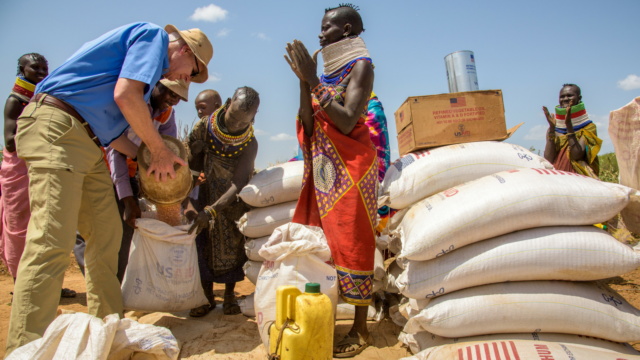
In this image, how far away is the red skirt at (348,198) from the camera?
2.16 metres

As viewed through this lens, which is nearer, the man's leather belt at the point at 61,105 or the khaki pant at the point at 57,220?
the khaki pant at the point at 57,220

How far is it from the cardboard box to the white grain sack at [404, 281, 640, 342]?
1.06 meters

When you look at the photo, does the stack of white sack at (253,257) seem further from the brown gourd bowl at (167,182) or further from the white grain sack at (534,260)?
the white grain sack at (534,260)

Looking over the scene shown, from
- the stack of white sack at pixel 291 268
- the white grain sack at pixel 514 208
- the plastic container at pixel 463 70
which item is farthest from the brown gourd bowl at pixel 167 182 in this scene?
the plastic container at pixel 463 70

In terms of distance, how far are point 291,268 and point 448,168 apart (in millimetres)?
1135

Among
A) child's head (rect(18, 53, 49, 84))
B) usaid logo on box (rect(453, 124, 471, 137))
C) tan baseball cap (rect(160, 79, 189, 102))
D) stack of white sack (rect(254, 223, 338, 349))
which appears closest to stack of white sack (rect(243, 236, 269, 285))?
stack of white sack (rect(254, 223, 338, 349))

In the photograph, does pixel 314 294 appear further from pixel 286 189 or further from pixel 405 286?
pixel 286 189

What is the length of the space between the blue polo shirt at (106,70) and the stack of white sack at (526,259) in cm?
175

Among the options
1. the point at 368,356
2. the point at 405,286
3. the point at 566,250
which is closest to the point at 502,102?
the point at 566,250

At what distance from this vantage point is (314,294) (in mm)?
1562

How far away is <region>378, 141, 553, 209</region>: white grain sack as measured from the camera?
2264mm

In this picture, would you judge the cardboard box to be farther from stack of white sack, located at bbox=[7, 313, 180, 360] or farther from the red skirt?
stack of white sack, located at bbox=[7, 313, 180, 360]

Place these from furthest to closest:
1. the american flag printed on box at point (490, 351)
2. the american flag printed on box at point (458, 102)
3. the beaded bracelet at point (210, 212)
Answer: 1. the beaded bracelet at point (210, 212)
2. the american flag printed on box at point (458, 102)
3. the american flag printed on box at point (490, 351)

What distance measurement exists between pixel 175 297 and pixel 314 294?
4.65 feet
